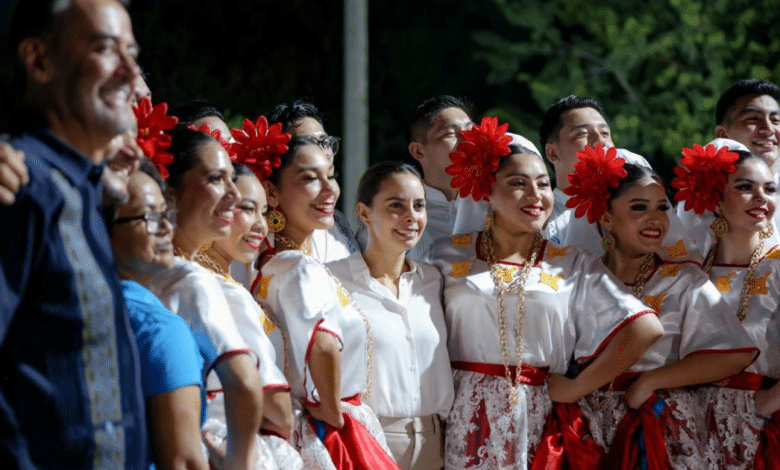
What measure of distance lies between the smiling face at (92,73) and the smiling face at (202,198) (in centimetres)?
80

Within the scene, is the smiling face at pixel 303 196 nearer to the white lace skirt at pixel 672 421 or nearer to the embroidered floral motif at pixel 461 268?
the embroidered floral motif at pixel 461 268

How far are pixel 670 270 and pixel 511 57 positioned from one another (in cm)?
409

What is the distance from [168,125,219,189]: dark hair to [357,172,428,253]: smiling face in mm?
963

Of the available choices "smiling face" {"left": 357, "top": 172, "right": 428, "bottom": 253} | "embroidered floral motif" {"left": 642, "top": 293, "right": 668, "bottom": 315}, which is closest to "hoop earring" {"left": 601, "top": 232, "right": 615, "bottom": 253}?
"embroidered floral motif" {"left": 642, "top": 293, "right": 668, "bottom": 315}

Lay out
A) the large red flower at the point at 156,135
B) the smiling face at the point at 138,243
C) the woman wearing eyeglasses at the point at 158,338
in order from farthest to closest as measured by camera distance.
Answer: the large red flower at the point at 156,135
the smiling face at the point at 138,243
the woman wearing eyeglasses at the point at 158,338

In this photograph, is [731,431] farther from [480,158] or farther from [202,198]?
[202,198]

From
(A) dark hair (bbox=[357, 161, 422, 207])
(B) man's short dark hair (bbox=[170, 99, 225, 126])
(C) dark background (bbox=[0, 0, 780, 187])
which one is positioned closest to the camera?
(A) dark hair (bbox=[357, 161, 422, 207])

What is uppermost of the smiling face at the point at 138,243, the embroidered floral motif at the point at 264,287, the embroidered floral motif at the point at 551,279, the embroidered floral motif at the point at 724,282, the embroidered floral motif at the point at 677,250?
the embroidered floral motif at the point at 677,250

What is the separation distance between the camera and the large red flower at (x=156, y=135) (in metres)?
2.33

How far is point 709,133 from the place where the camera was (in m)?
7.33

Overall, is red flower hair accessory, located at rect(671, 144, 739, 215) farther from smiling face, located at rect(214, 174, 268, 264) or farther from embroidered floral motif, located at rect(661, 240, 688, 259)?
smiling face, located at rect(214, 174, 268, 264)

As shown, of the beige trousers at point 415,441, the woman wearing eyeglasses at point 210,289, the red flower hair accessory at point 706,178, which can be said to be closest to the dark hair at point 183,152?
the woman wearing eyeglasses at point 210,289

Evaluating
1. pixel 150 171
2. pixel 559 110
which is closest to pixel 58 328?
pixel 150 171

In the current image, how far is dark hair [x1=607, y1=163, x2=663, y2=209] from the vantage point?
3.57m
